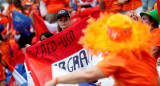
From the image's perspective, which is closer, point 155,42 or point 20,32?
point 155,42

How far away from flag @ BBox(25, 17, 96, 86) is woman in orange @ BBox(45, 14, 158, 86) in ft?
3.76

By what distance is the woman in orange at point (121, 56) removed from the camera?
80.0 inches

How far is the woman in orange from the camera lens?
80.0 inches

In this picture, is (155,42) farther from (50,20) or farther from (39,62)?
(50,20)

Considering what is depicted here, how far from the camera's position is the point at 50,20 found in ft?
22.7

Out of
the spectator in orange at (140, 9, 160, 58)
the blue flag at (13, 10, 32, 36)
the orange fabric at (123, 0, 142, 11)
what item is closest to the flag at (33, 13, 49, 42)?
the blue flag at (13, 10, 32, 36)

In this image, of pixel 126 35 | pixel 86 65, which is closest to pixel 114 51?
pixel 126 35

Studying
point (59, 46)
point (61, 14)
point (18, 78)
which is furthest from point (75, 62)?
point (18, 78)

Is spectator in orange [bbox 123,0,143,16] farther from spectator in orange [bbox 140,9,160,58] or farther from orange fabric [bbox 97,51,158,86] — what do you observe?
orange fabric [bbox 97,51,158,86]

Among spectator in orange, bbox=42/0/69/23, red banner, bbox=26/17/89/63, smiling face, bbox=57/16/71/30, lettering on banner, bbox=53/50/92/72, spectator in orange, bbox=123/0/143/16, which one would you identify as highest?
spectator in orange, bbox=42/0/69/23

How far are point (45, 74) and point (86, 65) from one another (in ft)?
2.03

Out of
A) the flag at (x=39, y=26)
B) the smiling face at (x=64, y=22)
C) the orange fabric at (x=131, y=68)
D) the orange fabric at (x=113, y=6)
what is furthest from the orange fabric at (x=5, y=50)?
the orange fabric at (x=131, y=68)

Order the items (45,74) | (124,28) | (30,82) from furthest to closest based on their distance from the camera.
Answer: (30,82)
(45,74)
(124,28)

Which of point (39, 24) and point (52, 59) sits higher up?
point (39, 24)
